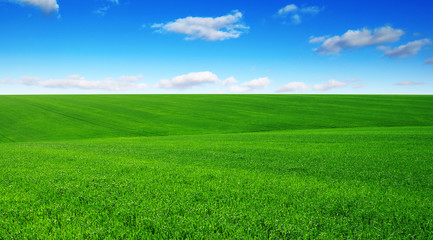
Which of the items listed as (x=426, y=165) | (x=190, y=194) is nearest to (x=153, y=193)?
(x=190, y=194)

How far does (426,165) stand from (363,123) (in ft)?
91.5

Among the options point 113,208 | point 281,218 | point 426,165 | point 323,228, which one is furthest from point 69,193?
point 426,165

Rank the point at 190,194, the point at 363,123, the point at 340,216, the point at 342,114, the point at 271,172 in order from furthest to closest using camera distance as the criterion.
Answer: the point at 342,114, the point at 363,123, the point at 271,172, the point at 190,194, the point at 340,216

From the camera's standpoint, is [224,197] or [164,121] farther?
[164,121]

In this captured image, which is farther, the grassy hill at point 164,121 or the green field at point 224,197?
the grassy hill at point 164,121

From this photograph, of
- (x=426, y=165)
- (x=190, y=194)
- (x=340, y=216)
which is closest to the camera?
(x=340, y=216)

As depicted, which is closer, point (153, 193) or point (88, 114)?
point (153, 193)

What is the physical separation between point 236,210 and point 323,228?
4.66 ft

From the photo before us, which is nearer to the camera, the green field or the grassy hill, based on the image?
the green field

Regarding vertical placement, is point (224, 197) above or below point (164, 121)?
above

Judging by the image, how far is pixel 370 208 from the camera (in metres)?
4.55

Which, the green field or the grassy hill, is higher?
the green field

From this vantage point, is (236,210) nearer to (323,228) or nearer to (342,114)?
(323,228)

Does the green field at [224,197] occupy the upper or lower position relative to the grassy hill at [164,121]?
upper
